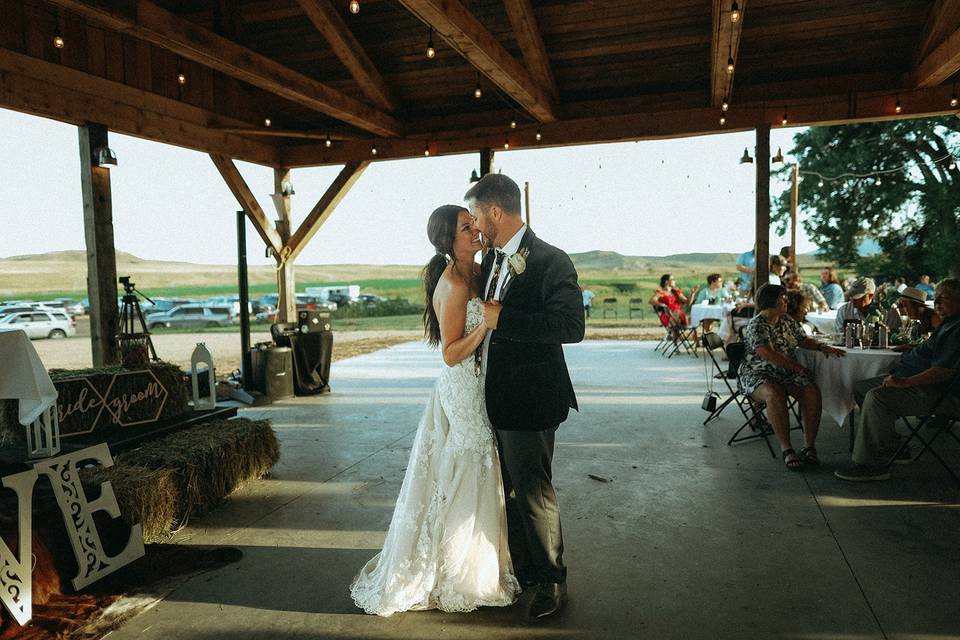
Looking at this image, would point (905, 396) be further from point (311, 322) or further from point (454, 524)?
point (311, 322)

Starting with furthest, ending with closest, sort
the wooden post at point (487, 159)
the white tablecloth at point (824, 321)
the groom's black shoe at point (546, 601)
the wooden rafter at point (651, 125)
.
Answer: the wooden post at point (487, 159) → the white tablecloth at point (824, 321) → the wooden rafter at point (651, 125) → the groom's black shoe at point (546, 601)

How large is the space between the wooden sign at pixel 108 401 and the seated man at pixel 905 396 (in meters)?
4.42

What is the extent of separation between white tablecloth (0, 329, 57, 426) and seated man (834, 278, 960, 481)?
4.50 meters

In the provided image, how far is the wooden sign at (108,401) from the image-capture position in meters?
3.62

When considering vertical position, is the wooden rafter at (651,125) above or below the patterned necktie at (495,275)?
above

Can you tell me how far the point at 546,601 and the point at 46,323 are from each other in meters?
24.9

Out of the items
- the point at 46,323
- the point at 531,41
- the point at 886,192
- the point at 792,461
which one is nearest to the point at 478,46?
the point at 531,41

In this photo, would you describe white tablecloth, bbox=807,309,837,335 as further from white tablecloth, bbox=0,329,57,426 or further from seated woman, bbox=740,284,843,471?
white tablecloth, bbox=0,329,57,426

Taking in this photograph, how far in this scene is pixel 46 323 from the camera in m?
22.2

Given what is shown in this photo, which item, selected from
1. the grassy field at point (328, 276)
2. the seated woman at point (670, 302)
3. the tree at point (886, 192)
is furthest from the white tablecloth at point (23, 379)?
the grassy field at point (328, 276)

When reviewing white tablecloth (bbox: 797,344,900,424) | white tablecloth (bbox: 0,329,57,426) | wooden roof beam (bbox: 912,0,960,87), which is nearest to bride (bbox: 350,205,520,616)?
white tablecloth (bbox: 0,329,57,426)

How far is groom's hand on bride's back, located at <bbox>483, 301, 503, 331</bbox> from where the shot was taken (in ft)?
7.38

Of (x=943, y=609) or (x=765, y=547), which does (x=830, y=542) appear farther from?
(x=943, y=609)

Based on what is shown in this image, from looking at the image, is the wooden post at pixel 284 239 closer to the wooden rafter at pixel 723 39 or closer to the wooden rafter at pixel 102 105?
the wooden rafter at pixel 102 105
